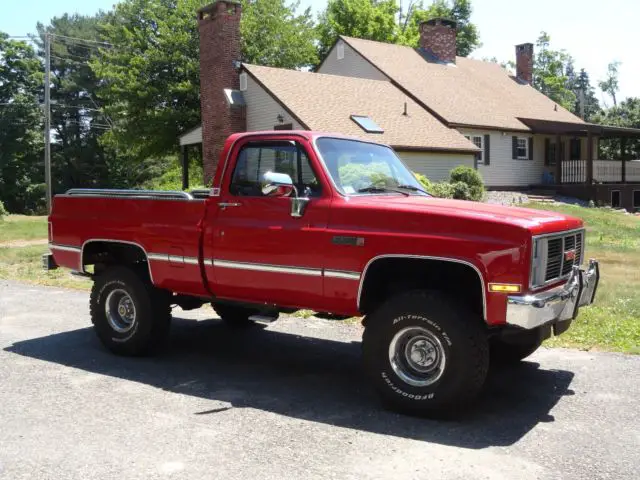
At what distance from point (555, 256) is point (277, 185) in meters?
2.29

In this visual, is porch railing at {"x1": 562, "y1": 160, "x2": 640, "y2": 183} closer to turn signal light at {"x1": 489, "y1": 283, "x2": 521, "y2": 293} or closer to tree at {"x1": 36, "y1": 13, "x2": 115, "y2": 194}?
turn signal light at {"x1": 489, "y1": 283, "x2": 521, "y2": 293}

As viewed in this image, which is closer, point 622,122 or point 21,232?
point 21,232

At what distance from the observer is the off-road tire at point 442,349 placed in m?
5.07

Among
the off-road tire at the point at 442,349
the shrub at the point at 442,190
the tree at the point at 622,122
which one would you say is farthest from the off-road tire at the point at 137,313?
the tree at the point at 622,122

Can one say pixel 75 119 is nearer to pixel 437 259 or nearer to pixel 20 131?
pixel 20 131

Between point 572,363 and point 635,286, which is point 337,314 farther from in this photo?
point 635,286

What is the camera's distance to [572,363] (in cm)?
688

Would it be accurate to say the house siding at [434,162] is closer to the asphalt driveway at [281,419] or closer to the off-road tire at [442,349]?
the asphalt driveway at [281,419]

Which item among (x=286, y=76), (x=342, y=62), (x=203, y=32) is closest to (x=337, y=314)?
(x=286, y=76)

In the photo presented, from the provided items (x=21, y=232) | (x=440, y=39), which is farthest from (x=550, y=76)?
(x=21, y=232)

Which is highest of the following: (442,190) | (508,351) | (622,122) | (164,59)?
(164,59)

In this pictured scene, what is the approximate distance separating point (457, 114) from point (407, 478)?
2793 cm

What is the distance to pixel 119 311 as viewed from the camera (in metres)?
7.28

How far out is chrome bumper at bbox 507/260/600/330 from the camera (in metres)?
4.80
